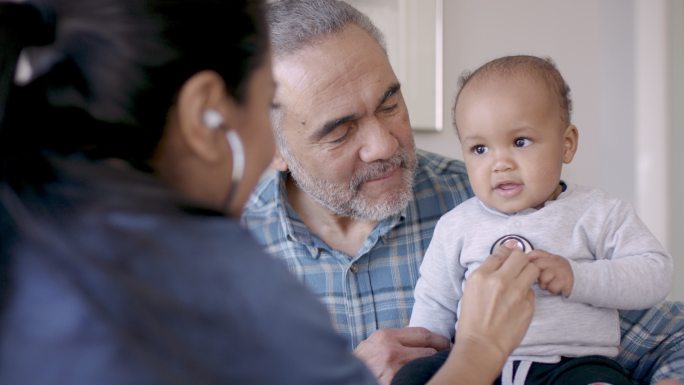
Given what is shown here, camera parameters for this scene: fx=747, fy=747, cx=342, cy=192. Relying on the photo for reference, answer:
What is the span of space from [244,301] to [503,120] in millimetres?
888

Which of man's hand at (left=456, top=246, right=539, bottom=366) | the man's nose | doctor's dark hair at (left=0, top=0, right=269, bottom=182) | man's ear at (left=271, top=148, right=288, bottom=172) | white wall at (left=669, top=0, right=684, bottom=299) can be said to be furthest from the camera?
white wall at (left=669, top=0, right=684, bottom=299)

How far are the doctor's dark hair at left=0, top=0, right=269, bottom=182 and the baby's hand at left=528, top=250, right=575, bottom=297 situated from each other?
750mm

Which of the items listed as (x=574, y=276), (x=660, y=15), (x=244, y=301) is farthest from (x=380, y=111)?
(x=660, y=15)

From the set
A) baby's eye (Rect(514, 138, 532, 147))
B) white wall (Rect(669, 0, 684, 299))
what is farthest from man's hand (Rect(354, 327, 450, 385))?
white wall (Rect(669, 0, 684, 299))

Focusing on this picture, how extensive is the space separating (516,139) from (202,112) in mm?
796

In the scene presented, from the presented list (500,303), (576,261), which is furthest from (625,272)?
(500,303)

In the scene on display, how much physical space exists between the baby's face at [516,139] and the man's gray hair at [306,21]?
0.51m

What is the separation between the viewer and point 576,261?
51.9 inches

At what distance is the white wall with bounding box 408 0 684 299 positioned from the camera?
2986 millimetres

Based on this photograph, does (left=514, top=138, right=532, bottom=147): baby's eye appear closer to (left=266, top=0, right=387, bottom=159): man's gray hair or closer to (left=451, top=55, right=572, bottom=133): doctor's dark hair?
(left=451, top=55, right=572, bottom=133): doctor's dark hair

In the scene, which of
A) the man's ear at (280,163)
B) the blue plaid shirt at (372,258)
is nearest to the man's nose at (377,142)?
the blue plaid shirt at (372,258)

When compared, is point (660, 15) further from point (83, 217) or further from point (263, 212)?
point (83, 217)

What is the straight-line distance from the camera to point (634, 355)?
1.42 meters

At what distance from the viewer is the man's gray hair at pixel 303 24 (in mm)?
1782
